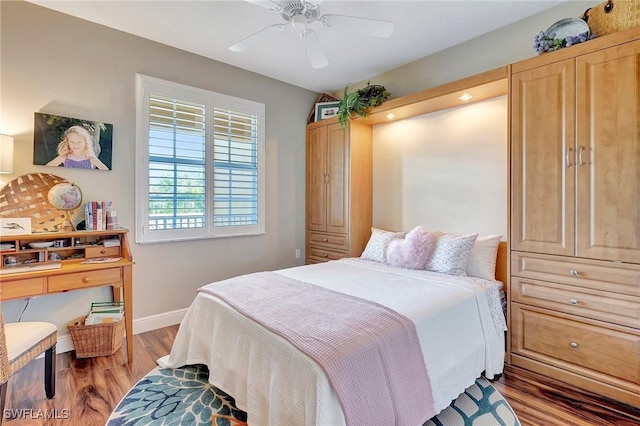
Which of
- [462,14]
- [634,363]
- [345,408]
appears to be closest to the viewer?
[345,408]

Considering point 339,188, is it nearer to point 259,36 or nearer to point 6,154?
point 259,36

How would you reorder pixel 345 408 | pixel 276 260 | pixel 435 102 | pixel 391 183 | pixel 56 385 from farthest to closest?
pixel 276 260, pixel 391 183, pixel 435 102, pixel 56 385, pixel 345 408

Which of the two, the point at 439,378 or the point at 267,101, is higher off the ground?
the point at 267,101

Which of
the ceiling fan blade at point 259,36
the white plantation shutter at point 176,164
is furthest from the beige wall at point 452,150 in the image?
the white plantation shutter at point 176,164

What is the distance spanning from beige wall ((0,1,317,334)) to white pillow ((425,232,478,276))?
6.76ft

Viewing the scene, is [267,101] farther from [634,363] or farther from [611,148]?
[634,363]

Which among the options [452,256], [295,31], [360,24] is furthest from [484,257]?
[295,31]

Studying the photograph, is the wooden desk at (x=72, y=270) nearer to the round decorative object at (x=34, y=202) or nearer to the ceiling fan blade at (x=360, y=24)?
the round decorative object at (x=34, y=202)

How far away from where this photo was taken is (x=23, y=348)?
1694 mm

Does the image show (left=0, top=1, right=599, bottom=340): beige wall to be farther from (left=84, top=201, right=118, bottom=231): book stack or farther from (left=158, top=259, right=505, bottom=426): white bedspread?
(left=158, top=259, right=505, bottom=426): white bedspread

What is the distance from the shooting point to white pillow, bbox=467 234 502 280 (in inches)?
104

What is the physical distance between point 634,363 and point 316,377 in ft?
6.62

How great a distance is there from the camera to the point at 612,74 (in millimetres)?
1941

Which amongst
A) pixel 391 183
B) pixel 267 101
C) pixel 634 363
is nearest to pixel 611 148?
pixel 634 363
